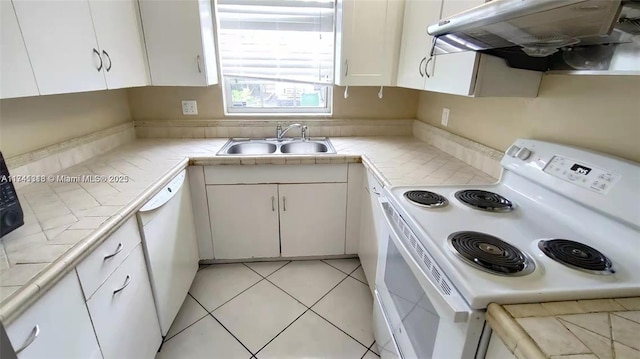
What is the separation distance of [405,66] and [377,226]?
43.0 inches

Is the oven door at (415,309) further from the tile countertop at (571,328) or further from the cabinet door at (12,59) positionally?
the cabinet door at (12,59)

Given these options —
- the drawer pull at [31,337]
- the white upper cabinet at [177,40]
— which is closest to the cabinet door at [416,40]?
the white upper cabinet at [177,40]

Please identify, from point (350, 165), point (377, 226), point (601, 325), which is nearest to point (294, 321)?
point (377, 226)

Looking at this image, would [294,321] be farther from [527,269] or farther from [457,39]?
[457,39]

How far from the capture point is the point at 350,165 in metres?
2.01

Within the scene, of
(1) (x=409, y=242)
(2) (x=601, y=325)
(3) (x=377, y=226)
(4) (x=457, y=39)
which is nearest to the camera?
(2) (x=601, y=325)

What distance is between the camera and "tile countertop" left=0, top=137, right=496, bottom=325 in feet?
2.69

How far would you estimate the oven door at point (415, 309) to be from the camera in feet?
2.43

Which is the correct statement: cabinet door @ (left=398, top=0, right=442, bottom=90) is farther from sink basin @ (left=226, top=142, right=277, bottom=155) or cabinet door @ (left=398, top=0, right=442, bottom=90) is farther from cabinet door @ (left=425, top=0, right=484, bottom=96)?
sink basin @ (left=226, top=142, right=277, bottom=155)

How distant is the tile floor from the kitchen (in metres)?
0.01

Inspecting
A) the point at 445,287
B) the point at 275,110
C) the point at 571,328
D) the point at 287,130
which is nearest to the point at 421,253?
the point at 445,287

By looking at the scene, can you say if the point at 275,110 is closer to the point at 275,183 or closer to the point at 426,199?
the point at 275,183

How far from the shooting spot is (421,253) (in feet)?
3.13

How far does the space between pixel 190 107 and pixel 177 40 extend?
57cm
